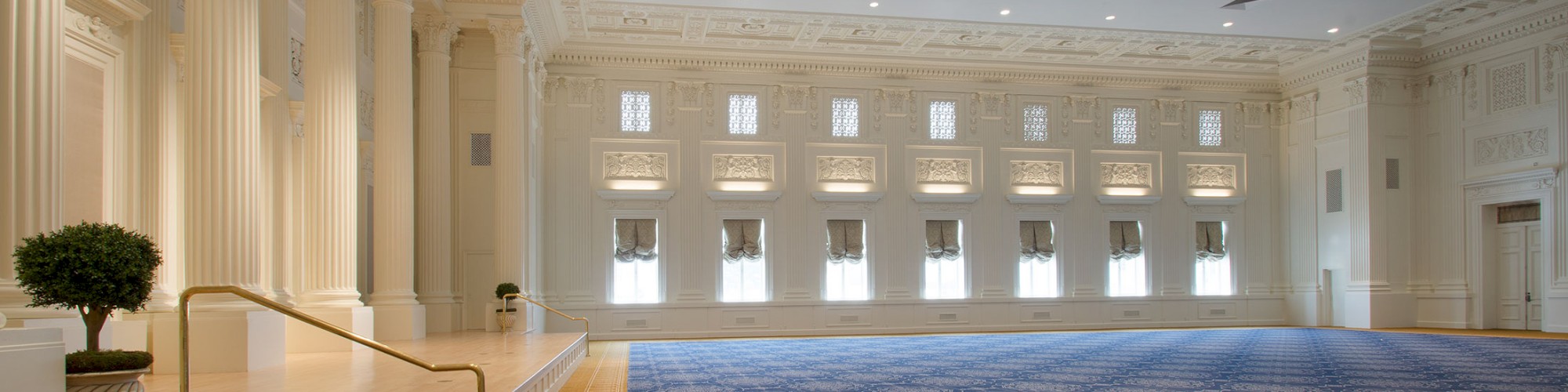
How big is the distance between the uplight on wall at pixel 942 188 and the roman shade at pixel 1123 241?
11.1ft

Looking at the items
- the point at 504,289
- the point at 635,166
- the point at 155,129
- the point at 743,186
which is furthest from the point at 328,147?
the point at 743,186

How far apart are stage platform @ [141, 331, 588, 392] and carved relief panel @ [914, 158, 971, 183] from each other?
35.6ft

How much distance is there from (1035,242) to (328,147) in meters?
15.0

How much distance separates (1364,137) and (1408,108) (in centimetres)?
127

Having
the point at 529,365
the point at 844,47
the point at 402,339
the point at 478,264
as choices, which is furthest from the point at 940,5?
the point at 529,365

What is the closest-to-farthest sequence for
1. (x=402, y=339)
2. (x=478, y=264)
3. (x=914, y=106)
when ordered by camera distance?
(x=402, y=339) < (x=478, y=264) < (x=914, y=106)

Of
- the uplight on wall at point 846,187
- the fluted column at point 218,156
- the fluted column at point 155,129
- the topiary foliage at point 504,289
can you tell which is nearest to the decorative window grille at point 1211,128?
the uplight on wall at point 846,187

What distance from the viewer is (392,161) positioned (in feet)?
40.6

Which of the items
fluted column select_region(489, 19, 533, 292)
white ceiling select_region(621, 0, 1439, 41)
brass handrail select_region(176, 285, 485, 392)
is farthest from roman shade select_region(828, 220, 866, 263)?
brass handrail select_region(176, 285, 485, 392)

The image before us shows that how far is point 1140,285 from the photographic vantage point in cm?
2247

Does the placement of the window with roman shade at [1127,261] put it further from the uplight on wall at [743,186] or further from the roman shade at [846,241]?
the uplight on wall at [743,186]

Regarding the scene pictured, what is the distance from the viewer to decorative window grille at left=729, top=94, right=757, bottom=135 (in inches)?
817

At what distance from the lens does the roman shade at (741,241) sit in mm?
20484

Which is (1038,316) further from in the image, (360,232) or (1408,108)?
(360,232)
